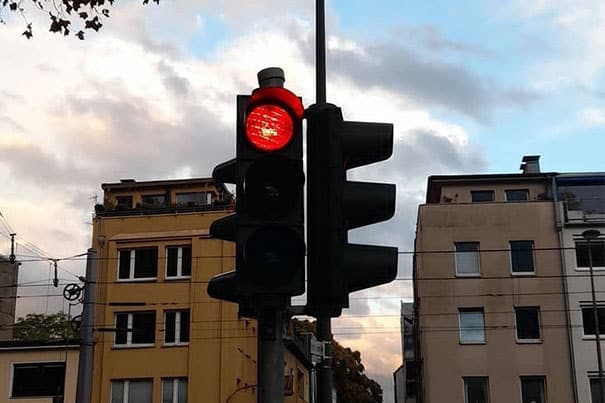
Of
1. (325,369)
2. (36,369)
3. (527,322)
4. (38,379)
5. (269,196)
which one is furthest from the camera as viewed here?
(527,322)

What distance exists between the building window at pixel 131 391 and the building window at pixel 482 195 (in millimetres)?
22313

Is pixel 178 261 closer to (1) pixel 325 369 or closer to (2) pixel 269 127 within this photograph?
(1) pixel 325 369

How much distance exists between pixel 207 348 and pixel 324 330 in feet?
118

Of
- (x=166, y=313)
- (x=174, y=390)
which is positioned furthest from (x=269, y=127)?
(x=166, y=313)

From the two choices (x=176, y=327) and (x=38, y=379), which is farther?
(x=38, y=379)

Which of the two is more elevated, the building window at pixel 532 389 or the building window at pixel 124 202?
the building window at pixel 124 202

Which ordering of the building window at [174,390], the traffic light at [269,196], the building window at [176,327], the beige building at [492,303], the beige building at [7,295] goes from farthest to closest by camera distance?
the beige building at [7,295], the beige building at [492,303], the building window at [176,327], the building window at [174,390], the traffic light at [269,196]

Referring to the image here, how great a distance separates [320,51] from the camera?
7164 millimetres

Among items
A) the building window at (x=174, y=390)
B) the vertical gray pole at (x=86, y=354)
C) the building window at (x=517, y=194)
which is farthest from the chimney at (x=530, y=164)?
the vertical gray pole at (x=86, y=354)

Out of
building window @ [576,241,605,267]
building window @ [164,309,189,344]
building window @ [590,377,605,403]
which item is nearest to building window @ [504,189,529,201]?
building window @ [576,241,605,267]

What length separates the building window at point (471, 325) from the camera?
48500 millimetres

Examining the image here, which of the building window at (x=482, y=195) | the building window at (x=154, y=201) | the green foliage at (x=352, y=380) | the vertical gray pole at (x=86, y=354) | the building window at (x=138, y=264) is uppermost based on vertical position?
the building window at (x=482, y=195)

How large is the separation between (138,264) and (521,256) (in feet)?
67.9

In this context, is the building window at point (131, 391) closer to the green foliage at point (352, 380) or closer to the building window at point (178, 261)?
the building window at point (178, 261)
